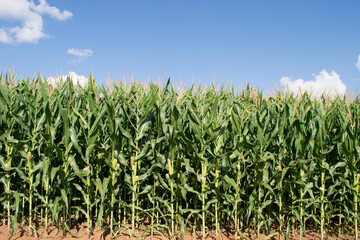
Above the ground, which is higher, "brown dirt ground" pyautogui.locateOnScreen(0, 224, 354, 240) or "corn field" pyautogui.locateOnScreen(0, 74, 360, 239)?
"corn field" pyautogui.locateOnScreen(0, 74, 360, 239)

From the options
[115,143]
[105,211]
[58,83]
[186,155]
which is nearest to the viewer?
[115,143]

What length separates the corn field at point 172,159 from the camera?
151 inches

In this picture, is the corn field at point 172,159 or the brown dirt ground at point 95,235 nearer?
the corn field at point 172,159

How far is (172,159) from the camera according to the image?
3859mm

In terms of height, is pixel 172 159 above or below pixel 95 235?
above

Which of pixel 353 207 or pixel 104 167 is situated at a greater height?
pixel 104 167

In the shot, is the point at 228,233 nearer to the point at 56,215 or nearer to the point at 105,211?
the point at 105,211

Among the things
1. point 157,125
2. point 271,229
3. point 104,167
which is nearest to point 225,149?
point 157,125

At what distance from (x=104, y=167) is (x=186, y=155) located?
1.36 metres

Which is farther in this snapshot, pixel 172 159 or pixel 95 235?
pixel 95 235

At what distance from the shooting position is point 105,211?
161 inches

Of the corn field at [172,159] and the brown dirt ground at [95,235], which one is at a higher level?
the corn field at [172,159]

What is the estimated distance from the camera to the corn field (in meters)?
3.84

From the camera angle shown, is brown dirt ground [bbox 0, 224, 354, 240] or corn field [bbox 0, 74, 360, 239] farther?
brown dirt ground [bbox 0, 224, 354, 240]
